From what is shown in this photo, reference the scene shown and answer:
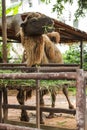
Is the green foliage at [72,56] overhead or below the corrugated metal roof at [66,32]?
below

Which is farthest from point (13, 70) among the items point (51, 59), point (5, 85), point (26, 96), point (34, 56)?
point (51, 59)

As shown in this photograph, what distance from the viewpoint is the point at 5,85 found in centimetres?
512

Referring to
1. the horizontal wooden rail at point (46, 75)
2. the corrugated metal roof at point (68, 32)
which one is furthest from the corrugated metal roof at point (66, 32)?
the horizontal wooden rail at point (46, 75)

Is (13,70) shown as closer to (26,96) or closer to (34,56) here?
(34,56)

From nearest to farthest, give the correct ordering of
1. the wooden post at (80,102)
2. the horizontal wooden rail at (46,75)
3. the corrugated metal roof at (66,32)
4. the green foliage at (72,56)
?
the wooden post at (80,102) < the horizontal wooden rail at (46,75) < the corrugated metal roof at (66,32) < the green foliage at (72,56)

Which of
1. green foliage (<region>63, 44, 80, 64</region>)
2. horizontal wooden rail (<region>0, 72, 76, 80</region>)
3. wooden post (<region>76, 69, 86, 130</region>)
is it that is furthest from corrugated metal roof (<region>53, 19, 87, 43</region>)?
green foliage (<region>63, 44, 80, 64</region>)

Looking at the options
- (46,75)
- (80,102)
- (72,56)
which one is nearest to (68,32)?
(46,75)

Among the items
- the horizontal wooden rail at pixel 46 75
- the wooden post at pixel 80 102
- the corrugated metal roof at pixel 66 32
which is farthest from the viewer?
the corrugated metal roof at pixel 66 32

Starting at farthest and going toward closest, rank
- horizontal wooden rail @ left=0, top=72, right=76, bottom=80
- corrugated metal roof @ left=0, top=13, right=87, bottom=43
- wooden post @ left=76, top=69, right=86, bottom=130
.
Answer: corrugated metal roof @ left=0, top=13, right=87, bottom=43, horizontal wooden rail @ left=0, top=72, right=76, bottom=80, wooden post @ left=76, top=69, right=86, bottom=130

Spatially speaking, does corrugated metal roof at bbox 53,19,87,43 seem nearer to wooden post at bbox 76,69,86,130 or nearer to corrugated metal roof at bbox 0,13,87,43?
corrugated metal roof at bbox 0,13,87,43

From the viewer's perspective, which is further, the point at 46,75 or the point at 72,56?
the point at 72,56

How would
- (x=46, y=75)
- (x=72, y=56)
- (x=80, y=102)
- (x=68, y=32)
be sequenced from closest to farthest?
(x=80, y=102) → (x=46, y=75) → (x=68, y=32) → (x=72, y=56)

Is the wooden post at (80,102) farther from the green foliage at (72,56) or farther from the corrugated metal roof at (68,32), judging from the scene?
the green foliage at (72,56)

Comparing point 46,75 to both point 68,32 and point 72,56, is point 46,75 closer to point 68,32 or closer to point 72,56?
point 68,32
